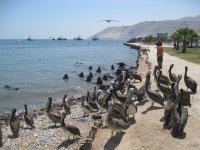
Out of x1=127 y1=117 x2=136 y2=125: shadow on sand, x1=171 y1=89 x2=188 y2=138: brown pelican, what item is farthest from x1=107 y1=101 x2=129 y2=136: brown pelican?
x1=171 y1=89 x2=188 y2=138: brown pelican

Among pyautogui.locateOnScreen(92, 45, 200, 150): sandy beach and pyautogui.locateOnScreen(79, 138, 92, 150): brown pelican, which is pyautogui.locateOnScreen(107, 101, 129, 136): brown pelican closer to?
pyautogui.locateOnScreen(92, 45, 200, 150): sandy beach

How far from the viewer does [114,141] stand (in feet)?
45.3

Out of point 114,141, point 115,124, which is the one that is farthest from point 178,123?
point 114,141

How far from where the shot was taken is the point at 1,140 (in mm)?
15586

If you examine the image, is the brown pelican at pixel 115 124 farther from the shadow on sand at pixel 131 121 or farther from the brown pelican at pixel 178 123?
the brown pelican at pixel 178 123

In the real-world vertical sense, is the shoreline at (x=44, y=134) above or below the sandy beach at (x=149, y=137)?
below

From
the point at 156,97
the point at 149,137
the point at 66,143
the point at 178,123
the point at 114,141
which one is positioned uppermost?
the point at 156,97

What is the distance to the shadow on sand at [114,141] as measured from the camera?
13332 millimetres

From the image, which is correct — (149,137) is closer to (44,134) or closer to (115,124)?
(115,124)

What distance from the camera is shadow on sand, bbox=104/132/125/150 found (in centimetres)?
1333

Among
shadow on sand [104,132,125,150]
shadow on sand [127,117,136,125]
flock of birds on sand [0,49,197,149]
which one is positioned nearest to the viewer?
shadow on sand [104,132,125,150]

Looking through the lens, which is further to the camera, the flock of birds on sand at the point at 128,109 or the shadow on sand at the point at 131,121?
the shadow on sand at the point at 131,121

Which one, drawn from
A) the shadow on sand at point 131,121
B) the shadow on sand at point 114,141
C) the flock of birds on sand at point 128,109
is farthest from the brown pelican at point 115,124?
the shadow on sand at point 131,121

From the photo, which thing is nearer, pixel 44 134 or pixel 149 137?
pixel 149 137
